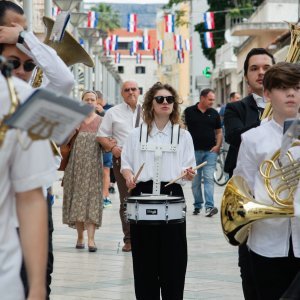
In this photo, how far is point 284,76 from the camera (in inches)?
197

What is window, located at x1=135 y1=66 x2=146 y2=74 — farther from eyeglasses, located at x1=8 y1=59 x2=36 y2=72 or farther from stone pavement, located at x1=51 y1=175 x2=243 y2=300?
eyeglasses, located at x1=8 y1=59 x2=36 y2=72

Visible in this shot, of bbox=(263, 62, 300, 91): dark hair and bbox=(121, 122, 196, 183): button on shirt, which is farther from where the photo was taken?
bbox=(121, 122, 196, 183): button on shirt

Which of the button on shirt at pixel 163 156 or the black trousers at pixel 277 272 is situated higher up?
the button on shirt at pixel 163 156

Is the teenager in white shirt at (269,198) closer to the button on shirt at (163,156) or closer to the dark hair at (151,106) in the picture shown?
the button on shirt at (163,156)

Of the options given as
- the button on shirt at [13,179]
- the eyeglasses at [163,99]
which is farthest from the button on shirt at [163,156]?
the button on shirt at [13,179]

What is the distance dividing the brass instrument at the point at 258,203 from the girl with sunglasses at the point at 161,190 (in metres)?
1.83

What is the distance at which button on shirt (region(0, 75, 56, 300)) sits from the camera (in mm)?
3318

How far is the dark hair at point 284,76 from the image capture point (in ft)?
16.4

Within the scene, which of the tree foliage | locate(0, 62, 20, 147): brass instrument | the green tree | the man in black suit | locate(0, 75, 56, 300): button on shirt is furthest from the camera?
the green tree

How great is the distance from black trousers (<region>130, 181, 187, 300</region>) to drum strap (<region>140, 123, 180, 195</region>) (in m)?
0.31

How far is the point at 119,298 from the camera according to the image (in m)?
8.02

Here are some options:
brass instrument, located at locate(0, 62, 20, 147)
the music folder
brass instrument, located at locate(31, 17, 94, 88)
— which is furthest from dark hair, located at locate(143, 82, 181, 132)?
the music folder

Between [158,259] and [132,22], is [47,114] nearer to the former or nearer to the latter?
[158,259]

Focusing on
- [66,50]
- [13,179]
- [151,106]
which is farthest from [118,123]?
[13,179]
